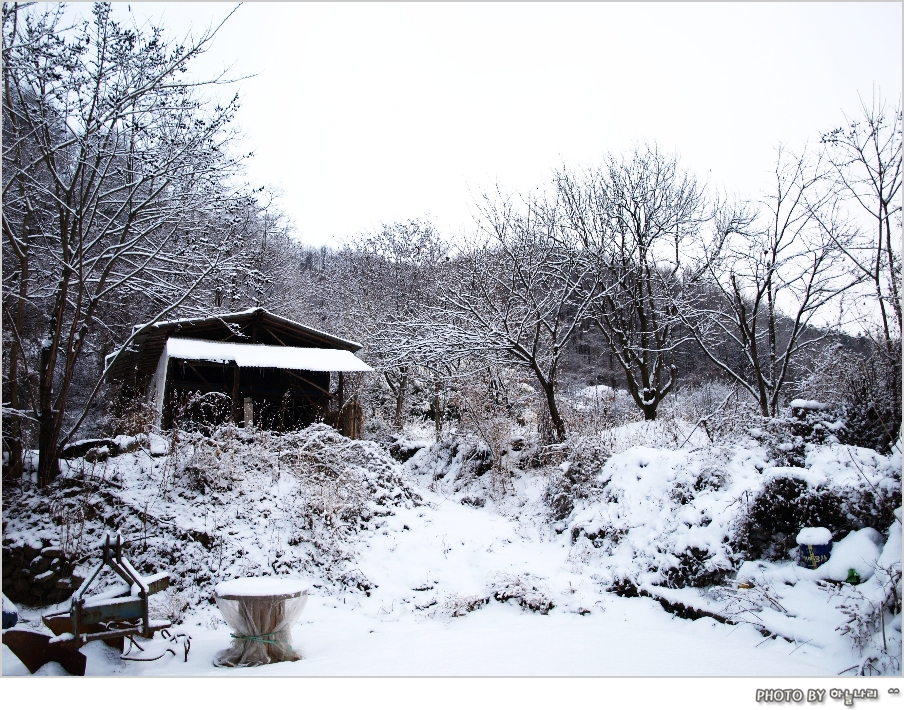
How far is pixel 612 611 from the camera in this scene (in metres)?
6.21

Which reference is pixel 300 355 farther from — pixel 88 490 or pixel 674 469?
pixel 674 469


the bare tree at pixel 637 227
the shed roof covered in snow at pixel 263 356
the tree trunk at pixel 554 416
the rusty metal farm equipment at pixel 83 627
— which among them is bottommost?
the rusty metal farm equipment at pixel 83 627

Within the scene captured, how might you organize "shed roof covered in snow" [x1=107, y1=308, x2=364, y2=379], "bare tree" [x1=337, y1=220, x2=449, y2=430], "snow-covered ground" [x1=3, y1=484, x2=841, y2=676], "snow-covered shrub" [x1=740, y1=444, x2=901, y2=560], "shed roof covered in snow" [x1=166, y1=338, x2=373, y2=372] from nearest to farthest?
"snow-covered ground" [x1=3, y1=484, x2=841, y2=676] < "snow-covered shrub" [x1=740, y1=444, x2=901, y2=560] < "shed roof covered in snow" [x1=166, y1=338, x2=373, y2=372] < "shed roof covered in snow" [x1=107, y1=308, x2=364, y2=379] < "bare tree" [x1=337, y1=220, x2=449, y2=430]

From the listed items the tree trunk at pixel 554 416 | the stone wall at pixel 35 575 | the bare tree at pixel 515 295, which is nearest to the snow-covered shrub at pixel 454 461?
the tree trunk at pixel 554 416

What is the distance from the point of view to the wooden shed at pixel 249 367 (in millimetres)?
13617

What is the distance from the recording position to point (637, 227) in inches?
563

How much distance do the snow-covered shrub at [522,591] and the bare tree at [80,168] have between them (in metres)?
5.62

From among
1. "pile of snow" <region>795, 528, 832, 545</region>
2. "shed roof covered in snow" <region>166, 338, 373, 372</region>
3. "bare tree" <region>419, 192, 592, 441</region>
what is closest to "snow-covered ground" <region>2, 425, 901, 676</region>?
"pile of snow" <region>795, 528, 832, 545</region>

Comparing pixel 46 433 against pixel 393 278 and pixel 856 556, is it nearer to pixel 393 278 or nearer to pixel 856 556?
pixel 856 556

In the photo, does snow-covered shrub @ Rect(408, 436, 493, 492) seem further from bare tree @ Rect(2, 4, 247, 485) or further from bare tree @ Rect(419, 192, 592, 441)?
bare tree @ Rect(2, 4, 247, 485)

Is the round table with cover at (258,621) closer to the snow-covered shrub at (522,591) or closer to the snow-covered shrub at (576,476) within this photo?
the snow-covered shrub at (522,591)

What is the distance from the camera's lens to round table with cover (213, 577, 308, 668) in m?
4.79

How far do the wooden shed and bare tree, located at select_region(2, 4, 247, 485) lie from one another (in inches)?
206
